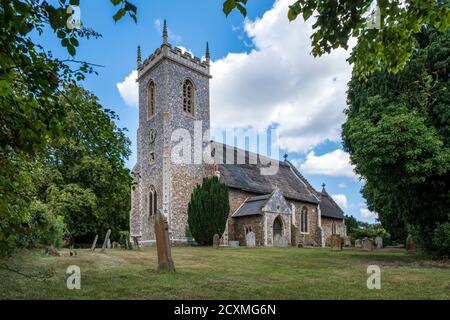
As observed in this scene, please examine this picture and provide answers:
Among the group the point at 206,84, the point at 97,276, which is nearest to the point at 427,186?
the point at 97,276

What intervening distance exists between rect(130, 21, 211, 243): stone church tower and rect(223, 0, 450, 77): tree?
2265 centimetres

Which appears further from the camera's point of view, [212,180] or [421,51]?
[212,180]

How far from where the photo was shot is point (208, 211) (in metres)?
26.8

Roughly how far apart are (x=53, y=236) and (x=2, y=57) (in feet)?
44.3

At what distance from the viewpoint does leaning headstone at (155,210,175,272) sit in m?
9.71

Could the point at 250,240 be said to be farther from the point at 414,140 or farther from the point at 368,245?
the point at 414,140

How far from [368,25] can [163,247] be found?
270 inches

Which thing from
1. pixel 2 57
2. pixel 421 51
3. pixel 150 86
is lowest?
pixel 2 57

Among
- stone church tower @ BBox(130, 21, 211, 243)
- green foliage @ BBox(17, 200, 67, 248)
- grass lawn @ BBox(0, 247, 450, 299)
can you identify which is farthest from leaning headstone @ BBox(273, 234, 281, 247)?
grass lawn @ BBox(0, 247, 450, 299)

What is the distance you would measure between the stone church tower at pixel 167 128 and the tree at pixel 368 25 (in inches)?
892

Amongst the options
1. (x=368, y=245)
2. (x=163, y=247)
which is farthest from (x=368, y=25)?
(x=368, y=245)

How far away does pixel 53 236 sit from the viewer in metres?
15.5

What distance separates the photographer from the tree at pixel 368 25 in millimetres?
5891
